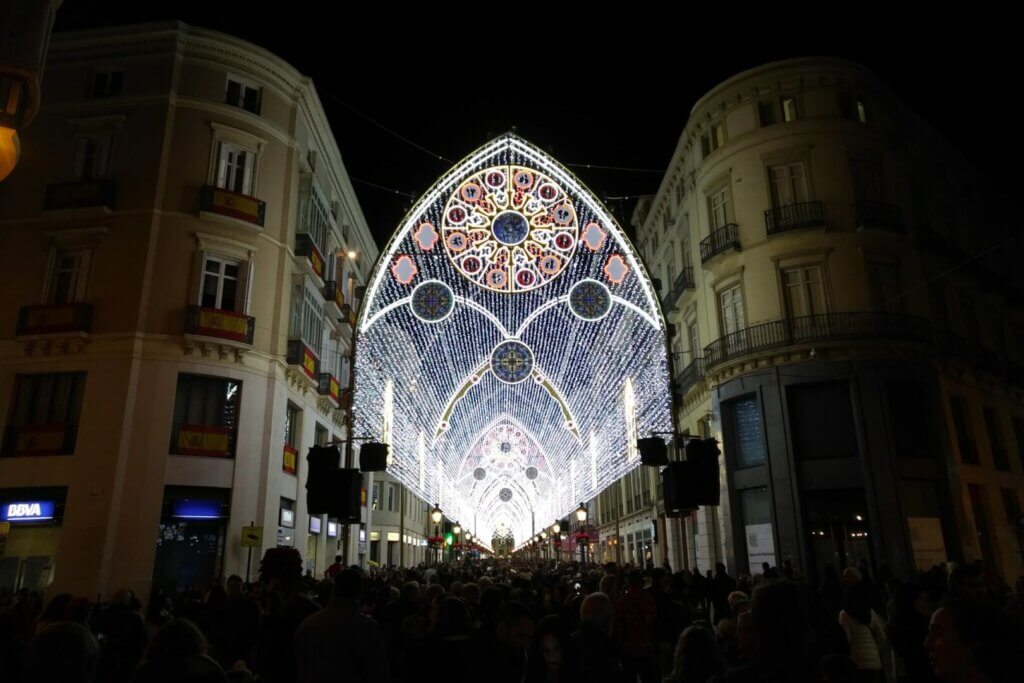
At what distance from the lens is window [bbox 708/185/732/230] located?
1032 inches

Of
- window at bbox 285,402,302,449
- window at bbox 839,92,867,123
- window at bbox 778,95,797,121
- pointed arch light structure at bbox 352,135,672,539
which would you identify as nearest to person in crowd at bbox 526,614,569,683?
pointed arch light structure at bbox 352,135,672,539

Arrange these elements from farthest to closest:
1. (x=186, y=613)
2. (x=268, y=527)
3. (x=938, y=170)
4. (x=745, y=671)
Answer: (x=938, y=170) < (x=268, y=527) < (x=186, y=613) < (x=745, y=671)

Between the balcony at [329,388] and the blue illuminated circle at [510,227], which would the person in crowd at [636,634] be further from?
the balcony at [329,388]

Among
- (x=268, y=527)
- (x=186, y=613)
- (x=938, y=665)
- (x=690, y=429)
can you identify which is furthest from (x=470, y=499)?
(x=938, y=665)

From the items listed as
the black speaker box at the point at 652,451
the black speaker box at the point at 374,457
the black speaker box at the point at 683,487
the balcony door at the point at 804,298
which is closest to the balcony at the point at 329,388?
the black speaker box at the point at 374,457

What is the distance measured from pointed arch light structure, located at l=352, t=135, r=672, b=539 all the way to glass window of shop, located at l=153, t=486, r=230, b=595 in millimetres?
4975

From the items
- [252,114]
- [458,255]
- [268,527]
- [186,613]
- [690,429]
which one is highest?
[252,114]

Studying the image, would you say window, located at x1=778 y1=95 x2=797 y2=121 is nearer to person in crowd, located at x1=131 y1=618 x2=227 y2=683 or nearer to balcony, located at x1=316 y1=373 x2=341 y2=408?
balcony, located at x1=316 y1=373 x2=341 y2=408

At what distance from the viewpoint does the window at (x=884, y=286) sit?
23219 mm

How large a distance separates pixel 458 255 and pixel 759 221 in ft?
36.5

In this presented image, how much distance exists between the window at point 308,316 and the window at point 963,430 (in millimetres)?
23647

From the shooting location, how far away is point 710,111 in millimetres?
27391

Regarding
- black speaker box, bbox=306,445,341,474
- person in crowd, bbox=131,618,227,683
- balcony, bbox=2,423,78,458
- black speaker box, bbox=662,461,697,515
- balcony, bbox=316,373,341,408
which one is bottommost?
person in crowd, bbox=131,618,227,683

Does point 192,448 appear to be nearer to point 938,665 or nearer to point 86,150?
point 86,150
